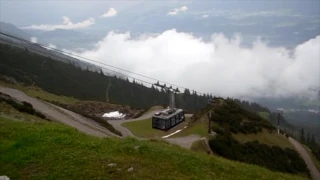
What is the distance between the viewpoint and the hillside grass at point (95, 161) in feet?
50.1

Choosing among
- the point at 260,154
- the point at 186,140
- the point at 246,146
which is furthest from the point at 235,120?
the point at 186,140

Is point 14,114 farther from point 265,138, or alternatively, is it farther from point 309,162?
point 309,162

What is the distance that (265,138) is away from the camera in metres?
66.9

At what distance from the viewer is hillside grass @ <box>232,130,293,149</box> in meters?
62.2

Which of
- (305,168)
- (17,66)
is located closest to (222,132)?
(305,168)

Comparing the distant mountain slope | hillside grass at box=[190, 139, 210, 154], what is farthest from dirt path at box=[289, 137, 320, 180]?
hillside grass at box=[190, 139, 210, 154]

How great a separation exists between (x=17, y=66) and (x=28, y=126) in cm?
17673

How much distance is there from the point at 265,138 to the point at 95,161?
56.0 meters

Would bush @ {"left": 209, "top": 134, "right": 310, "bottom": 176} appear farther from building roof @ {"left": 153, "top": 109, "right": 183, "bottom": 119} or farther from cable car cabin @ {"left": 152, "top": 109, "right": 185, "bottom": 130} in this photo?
building roof @ {"left": 153, "top": 109, "right": 183, "bottom": 119}

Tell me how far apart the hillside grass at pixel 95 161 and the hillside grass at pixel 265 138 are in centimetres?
4373

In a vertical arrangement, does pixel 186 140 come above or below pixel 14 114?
below

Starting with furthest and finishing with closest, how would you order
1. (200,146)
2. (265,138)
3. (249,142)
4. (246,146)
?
(265,138), (249,142), (246,146), (200,146)

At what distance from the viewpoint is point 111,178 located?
576 inches

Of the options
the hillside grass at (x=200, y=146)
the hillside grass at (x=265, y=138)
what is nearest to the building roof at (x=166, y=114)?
the hillside grass at (x=200, y=146)
